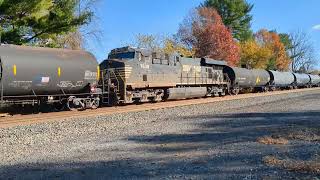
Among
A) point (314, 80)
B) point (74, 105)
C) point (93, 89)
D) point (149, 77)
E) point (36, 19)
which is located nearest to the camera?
point (74, 105)

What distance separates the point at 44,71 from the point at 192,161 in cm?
1221

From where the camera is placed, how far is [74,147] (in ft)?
35.3

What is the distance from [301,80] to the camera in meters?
60.6

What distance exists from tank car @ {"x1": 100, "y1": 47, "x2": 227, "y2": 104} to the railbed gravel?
7.52m

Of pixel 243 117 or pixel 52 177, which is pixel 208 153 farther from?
pixel 243 117

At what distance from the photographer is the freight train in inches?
724

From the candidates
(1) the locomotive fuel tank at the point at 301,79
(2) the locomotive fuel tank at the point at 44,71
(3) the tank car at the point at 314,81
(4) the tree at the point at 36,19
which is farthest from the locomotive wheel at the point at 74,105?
(3) the tank car at the point at 314,81

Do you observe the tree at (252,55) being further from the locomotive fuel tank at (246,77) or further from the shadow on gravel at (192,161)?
the shadow on gravel at (192,161)

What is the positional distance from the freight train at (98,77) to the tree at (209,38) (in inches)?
1228

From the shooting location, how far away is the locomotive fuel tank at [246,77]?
40.1 m

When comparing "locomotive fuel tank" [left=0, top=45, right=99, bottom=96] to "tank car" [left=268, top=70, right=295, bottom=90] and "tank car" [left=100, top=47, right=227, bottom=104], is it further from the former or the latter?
"tank car" [left=268, top=70, right=295, bottom=90]

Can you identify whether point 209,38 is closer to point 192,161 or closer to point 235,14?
point 235,14

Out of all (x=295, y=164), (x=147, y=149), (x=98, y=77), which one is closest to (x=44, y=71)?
(x=98, y=77)

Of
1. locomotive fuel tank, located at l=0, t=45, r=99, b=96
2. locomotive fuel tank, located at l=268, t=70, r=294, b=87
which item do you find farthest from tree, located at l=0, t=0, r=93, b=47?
locomotive fuel tank, located at l=268, t=70, r=294, b=87
